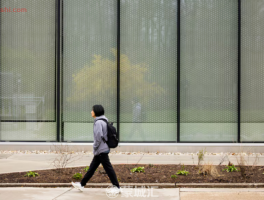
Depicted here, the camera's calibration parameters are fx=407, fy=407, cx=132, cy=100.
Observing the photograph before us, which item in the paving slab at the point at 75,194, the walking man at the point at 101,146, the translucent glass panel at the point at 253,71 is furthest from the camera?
the translucent glass panel at the point at 253,71

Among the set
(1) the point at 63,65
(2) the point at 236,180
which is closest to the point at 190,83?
(1) the point at 63,65

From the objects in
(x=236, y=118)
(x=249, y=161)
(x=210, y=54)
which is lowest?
(x=249, y=161)

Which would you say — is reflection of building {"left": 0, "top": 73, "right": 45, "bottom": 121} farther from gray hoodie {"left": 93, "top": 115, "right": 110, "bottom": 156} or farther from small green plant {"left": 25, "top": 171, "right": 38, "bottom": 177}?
gray hoodie {"left": 93, "top": 115, "right": 110, "bottom": 156}

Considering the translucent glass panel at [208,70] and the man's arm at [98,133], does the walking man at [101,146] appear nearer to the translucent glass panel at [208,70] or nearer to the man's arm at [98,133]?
the man's arm at [98,133]

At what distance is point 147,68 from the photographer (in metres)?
13.9

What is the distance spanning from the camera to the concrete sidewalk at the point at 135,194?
7727mm

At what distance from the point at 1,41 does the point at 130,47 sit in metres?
4.50

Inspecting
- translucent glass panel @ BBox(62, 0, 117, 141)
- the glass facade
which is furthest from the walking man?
translucent glass panel @ BBox(62, 0, 117, 141)

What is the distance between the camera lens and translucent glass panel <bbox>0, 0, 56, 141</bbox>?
46.1ft

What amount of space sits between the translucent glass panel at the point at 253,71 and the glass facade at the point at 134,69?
34 mm

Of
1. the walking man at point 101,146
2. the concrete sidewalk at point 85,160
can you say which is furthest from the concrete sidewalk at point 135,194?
the concrete sidewalk at point 85,160

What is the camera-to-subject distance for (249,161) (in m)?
11.8

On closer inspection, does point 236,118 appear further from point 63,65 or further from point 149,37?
point 63,65

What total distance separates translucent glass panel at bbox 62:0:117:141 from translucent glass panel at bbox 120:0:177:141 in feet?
1.41
